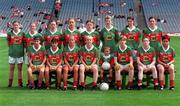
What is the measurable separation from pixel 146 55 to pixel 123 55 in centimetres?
55

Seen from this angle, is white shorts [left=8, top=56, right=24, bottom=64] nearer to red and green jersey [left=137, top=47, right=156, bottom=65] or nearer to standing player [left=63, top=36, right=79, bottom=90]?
standing player [left=63, top=36, right=79, bottom=90]

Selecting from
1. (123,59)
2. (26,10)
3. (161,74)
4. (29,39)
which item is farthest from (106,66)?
(26,10)

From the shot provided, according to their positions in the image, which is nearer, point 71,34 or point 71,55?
point 71,55

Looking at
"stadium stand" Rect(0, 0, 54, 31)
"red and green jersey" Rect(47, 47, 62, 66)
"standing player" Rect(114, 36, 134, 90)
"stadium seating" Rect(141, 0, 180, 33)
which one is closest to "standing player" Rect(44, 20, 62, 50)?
"red and green jersey" Rect(47, 47, 62, 66)

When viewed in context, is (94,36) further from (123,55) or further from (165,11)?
(165,11)

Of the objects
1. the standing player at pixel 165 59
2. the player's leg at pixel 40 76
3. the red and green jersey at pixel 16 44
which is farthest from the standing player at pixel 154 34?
the red and green jersey at pixel 16 44

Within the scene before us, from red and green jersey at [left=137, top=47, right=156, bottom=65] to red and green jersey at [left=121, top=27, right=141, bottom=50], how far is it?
516 millimetres

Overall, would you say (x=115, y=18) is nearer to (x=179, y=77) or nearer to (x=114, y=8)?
(x=114, y=8)

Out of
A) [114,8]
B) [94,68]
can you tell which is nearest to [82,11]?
[114,8]

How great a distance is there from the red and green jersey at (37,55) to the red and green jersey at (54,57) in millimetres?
157

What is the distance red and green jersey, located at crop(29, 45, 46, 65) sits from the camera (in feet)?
40.7

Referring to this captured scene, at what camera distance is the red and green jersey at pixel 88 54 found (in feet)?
40.7

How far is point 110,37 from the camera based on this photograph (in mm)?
12984

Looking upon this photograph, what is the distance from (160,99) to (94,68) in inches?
75.9
